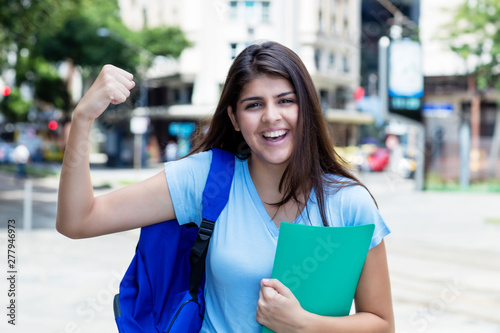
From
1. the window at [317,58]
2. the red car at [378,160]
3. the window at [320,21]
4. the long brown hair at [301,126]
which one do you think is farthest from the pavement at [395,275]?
the window at [317,58]

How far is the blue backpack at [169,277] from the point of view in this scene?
5.68 feet

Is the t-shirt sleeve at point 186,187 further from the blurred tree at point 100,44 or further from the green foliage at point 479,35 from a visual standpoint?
the blurred tree at point 100,44

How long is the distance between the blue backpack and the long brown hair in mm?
221

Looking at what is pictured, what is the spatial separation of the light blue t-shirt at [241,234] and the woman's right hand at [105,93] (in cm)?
29

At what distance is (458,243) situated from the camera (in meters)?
10.3

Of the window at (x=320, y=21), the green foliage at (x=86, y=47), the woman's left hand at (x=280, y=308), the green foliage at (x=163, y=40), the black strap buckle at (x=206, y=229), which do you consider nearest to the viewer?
the woman's left hand at (x=280, y=308)

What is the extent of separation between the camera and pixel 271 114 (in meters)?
1.74

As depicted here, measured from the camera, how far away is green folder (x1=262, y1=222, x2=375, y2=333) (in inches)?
64.1

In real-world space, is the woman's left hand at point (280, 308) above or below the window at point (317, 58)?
below

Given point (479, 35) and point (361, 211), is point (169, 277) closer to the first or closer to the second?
point (361, 211)

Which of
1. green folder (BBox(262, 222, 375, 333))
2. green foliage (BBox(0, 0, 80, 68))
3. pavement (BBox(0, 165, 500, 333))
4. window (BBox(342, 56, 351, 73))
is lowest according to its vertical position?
pavement (BBox(0, 165, 500, 333))

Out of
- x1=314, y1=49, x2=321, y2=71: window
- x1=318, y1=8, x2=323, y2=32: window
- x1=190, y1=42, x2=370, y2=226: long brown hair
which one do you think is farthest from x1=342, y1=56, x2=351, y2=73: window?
x1=190, y1=42, x2=370, y2=226: long brown hair

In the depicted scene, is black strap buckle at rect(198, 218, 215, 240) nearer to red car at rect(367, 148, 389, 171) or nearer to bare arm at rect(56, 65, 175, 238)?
bare arm at rect(56, 65, 175, 238)

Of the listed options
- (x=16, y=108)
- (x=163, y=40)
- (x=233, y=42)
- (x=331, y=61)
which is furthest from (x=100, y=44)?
(x=331, y=61)
